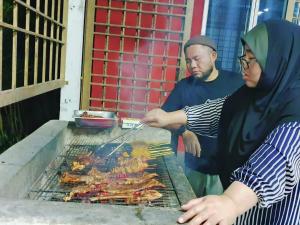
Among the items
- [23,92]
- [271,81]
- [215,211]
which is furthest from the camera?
[23,92]

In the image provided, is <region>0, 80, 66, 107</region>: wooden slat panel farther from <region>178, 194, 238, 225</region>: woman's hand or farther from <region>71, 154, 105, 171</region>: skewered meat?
<region>178, 194, 238, 225</region>: woman's hand

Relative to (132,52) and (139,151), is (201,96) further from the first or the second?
(132,52)

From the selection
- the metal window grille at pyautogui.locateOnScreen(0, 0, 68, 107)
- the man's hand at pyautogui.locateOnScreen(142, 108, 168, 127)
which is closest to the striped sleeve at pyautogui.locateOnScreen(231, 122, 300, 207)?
the man's hand at pyautogui.locateOnScreen(142, 108, 168, 127)

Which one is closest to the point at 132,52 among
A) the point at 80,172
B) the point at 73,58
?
the point at 73,58

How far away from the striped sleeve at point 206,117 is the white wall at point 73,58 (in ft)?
12.4

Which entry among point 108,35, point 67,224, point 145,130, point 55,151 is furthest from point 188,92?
point 67,224

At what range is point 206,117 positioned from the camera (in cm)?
280

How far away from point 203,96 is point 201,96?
0.03 metres

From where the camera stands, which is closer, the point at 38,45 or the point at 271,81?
the point at 271,81

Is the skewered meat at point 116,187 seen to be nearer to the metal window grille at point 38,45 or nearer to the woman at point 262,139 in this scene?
the woman at point 262,139

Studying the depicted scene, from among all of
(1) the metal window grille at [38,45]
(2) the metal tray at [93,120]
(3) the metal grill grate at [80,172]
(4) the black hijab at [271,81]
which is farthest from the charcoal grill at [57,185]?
(1) the metal window grille at [38,45]

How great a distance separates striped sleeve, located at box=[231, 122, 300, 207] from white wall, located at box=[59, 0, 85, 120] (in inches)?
197

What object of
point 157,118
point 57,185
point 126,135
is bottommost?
point 57,185

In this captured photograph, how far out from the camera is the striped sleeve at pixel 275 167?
1580mm
